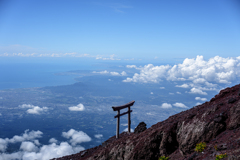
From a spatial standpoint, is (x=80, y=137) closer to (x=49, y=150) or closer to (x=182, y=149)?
(x=49, y=150)

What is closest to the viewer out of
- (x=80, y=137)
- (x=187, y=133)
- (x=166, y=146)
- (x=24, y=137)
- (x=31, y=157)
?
(x=187, y=133)

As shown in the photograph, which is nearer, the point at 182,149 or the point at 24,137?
the point at 182,149

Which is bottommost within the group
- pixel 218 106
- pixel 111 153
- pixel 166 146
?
pixel 111 153

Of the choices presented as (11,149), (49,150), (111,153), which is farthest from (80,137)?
(111,153)

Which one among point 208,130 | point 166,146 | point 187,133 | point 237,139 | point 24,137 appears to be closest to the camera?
point 237,139

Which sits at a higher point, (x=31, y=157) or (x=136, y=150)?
(x=136, y=150)

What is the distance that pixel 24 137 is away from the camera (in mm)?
171000

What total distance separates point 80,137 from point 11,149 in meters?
69.3

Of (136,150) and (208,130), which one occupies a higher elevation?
(208,130)

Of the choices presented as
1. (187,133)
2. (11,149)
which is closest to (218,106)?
(187,133)

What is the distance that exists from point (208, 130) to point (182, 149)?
1.91 metres

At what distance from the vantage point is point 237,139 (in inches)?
294

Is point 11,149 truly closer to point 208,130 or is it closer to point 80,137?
point 80,137

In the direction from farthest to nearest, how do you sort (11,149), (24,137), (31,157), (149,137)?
(24,137) < (11,149) < (31,157) < (149,137)
